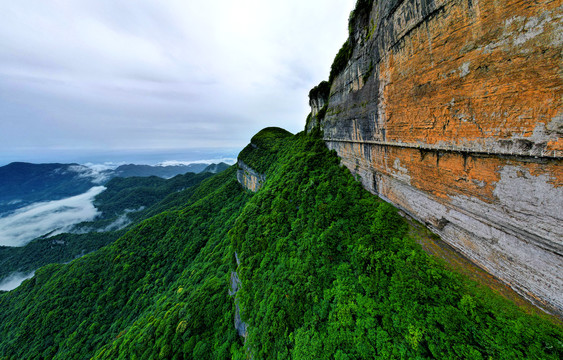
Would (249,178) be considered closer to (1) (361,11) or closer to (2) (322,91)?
(2) (322,91)

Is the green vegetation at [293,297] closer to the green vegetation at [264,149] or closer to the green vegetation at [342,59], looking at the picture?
the green vegetation at [264,149]

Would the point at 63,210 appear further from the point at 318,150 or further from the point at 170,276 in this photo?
the point at 318,150

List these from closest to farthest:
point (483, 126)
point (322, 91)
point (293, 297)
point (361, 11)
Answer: point (483, 126) → point (293, 297) → point (361, 11) → point (322, 91)

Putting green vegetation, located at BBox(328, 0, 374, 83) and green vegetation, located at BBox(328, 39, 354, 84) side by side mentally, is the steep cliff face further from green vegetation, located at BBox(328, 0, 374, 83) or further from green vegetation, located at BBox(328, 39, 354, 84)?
green vegetation, located at BBox(328, 39, 354, 84)

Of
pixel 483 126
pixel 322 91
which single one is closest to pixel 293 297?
pixel 483 126

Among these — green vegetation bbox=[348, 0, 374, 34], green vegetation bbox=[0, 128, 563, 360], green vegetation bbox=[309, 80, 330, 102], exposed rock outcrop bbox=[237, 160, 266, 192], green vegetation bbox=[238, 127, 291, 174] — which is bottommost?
green vegetation bbox=[0, 128, 563, 360]

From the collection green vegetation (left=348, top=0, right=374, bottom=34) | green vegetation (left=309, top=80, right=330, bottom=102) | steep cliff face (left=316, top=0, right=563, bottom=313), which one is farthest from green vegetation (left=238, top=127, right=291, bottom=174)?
steep cliff face (left=316, top=0, right=563, bottom=313)
